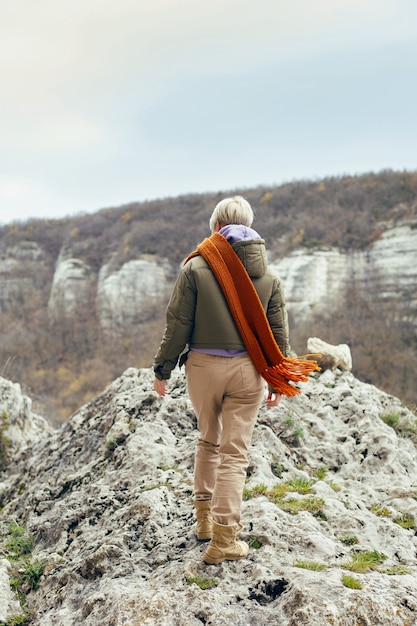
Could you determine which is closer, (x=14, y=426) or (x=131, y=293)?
(x=14, y=426)

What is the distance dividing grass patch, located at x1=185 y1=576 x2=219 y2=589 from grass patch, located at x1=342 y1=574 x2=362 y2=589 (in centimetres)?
73

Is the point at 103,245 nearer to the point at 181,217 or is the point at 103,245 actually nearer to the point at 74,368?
the point at 181,217

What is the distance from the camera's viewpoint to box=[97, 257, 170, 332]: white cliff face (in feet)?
164

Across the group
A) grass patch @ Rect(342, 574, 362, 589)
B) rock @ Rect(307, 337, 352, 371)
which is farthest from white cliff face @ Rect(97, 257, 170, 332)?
grass patch @ Rect(342, 574, 362, 589)

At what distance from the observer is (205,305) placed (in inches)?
135

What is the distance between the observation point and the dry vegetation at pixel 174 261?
38.4m

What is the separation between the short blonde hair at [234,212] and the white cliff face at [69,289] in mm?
50856

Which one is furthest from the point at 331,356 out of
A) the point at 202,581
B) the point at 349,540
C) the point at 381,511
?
the point at 202,581

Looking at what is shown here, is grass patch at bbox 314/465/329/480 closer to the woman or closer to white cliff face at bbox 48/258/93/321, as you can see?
the woman

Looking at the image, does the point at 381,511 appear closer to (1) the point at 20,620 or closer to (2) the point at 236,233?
(2) the point at 236,233

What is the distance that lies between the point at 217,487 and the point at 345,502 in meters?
1.62

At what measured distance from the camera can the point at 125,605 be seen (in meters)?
3.23

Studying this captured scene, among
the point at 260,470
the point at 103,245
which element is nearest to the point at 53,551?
the point at 260,470

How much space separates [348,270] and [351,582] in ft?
131
